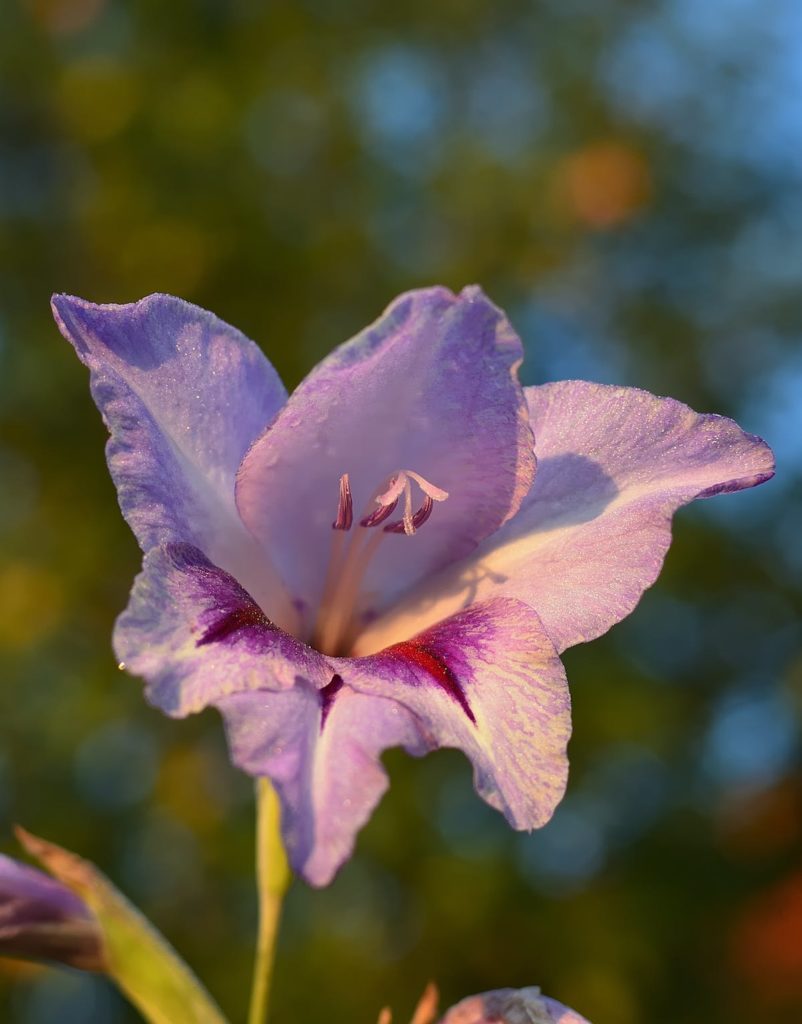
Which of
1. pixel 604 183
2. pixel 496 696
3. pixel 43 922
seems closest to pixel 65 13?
pixel 604 183

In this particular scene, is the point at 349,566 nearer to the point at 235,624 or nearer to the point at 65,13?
the point at 235,624

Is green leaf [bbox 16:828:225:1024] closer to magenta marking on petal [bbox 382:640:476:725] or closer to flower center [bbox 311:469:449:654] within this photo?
flower center [bbox 311:469:449:654]

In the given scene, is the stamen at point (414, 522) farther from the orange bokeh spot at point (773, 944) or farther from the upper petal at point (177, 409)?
the orange bokeh spot at point (773, 944)

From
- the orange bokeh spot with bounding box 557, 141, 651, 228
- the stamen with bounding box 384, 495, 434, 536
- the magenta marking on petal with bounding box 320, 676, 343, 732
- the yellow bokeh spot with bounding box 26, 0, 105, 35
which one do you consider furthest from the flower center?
the yellow bokeh spot with bounding box 26, 0, 105, 35

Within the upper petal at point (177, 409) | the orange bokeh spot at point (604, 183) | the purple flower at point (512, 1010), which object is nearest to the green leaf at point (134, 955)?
the purple flower at point (512, 1010)

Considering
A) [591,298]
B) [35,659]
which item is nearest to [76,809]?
[35,659]

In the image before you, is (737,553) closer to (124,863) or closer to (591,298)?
(591,298)
